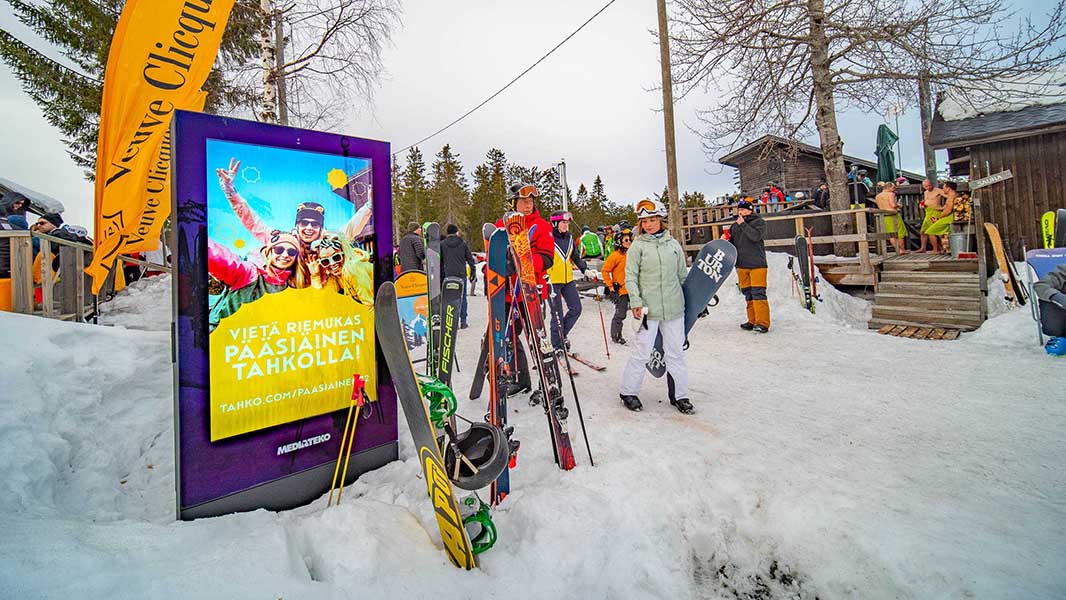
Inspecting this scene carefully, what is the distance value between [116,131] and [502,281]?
15.2 feet

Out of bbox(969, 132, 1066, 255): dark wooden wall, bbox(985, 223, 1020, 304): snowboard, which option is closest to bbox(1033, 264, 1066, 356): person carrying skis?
bbox(985, 223, 1020, 304): snowboard

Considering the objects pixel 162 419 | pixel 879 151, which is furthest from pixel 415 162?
pixel 162 419

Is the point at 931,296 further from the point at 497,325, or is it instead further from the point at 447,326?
the point at 447,326

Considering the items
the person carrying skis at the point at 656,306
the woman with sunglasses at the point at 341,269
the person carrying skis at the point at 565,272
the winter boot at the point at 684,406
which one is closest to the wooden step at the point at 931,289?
the person carrying skis at the point at 565,272

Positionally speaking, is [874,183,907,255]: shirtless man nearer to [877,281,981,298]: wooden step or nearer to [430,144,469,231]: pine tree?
[877,281,981,298]: wooden step

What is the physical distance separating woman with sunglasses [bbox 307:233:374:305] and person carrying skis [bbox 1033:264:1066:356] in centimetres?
762

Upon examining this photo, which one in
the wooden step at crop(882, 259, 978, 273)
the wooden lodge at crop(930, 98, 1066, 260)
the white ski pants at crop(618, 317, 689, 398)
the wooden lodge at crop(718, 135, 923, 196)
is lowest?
the white ski pants at crop(618, 317, 689, 398)

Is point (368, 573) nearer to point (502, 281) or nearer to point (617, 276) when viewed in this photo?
point (502, 281)

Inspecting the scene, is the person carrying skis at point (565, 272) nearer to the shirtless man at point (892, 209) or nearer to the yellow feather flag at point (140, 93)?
the yellow feather flag at point (140, 93)

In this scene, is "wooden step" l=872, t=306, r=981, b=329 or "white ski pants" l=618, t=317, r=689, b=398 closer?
"white ski pants" l=618, t=317, r=689, b=398

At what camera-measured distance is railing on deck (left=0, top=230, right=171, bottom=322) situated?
5.55 metres

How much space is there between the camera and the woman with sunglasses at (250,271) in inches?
106

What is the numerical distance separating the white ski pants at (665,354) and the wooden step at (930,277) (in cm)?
656

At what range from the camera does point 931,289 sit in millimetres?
7891
